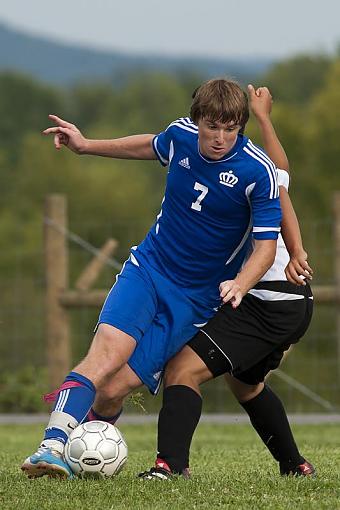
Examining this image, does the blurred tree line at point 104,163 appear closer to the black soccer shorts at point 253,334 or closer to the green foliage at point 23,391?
the green foliage at point 23,391

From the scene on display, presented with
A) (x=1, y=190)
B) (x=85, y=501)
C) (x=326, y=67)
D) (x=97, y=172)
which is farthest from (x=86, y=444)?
(x=326, y=67)

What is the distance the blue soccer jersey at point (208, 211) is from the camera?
250 inches

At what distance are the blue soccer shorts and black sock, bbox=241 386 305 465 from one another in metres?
0.61

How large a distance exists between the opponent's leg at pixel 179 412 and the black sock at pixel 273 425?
0.55m

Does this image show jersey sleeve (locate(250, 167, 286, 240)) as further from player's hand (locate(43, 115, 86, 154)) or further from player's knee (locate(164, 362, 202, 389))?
player's hand (locate(43, 115, 86, 154))

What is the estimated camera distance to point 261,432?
6.98 meters

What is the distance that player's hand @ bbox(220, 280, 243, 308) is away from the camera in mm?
6102

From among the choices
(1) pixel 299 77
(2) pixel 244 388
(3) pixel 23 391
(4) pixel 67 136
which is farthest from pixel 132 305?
(1) pixel 299 77

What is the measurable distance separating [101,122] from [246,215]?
89.6 m

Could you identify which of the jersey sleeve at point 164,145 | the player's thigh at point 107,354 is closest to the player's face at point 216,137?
the jersey sleeve at point 164,145

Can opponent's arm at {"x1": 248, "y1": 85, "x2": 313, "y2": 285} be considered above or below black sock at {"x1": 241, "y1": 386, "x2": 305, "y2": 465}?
above

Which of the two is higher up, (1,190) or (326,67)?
(326,67)

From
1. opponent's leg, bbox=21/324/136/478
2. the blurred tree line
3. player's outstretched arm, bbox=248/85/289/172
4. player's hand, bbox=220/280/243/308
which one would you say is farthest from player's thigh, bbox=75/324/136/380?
the blurred tree line

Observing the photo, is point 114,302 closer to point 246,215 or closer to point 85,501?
point 246,215
